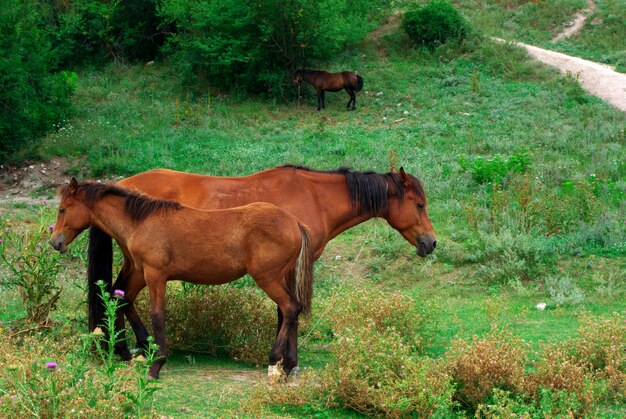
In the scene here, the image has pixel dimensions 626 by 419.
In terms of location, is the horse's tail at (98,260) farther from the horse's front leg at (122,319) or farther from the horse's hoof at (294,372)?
the horse's hoof at (294,372)

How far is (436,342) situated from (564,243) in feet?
13.9

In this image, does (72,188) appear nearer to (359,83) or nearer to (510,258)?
(510,258)

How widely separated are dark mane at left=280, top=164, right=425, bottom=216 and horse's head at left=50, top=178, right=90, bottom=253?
6.96ft

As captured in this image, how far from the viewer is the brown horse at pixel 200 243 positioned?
754cm

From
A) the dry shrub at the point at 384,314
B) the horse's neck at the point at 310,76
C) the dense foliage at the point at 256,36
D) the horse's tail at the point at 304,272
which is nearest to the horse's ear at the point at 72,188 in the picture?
the horse's tail at the point at 304,272

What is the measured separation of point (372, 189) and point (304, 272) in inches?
55.1

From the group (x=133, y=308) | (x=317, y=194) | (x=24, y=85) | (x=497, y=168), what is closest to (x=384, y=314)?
(x=317, y=194)

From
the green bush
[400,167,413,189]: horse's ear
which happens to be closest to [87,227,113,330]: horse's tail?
[400,167,413,189]: horse's ear

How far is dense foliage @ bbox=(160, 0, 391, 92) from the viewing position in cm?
2419

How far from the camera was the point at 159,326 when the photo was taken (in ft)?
24.6

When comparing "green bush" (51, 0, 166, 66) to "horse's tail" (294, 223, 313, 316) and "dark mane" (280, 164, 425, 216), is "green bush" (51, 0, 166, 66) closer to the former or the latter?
"dark mane" (280, 164, 425, 216)

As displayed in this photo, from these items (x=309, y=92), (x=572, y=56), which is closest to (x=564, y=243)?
(x=309, y=92)

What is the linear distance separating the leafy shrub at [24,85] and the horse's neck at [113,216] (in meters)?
12.9

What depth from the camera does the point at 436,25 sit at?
2770 centimetres
